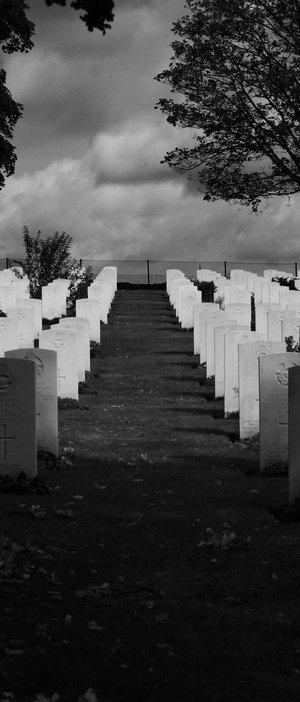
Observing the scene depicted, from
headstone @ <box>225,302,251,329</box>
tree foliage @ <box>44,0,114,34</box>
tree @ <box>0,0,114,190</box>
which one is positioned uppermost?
tree @ <box>0,0,114,190</box>

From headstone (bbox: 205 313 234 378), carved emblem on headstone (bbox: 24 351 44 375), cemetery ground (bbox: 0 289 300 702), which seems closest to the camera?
cemetery ground (bbox: 0 289 300 702)

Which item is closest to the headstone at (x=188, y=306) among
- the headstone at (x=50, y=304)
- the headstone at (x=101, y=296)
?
the headstone at (x=101, y=296)

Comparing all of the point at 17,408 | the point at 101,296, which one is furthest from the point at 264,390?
the point at 101,296

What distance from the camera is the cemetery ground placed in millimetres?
7359

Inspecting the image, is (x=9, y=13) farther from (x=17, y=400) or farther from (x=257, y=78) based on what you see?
(x=17, y=400)

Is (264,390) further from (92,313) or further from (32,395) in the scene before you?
(92,313)

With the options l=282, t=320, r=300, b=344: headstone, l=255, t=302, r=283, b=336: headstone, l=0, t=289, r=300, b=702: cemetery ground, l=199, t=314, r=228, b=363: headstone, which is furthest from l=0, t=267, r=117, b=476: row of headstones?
l=255, t=302, r=283, b=336: headstone

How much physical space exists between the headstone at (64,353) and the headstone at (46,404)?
4574 millimetres

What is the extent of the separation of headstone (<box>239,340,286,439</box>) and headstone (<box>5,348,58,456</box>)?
2.95 metres

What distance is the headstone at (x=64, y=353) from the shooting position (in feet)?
69.3

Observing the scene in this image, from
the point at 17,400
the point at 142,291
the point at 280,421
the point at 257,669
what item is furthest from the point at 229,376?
the point at 142,291

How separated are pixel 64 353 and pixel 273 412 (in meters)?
7.02

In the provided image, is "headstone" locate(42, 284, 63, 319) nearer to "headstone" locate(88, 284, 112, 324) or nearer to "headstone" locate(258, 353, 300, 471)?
"headstone" locate(88, 284, 112, 324)

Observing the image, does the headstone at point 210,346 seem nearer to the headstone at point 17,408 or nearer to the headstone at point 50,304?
the headstone at point 17,408
